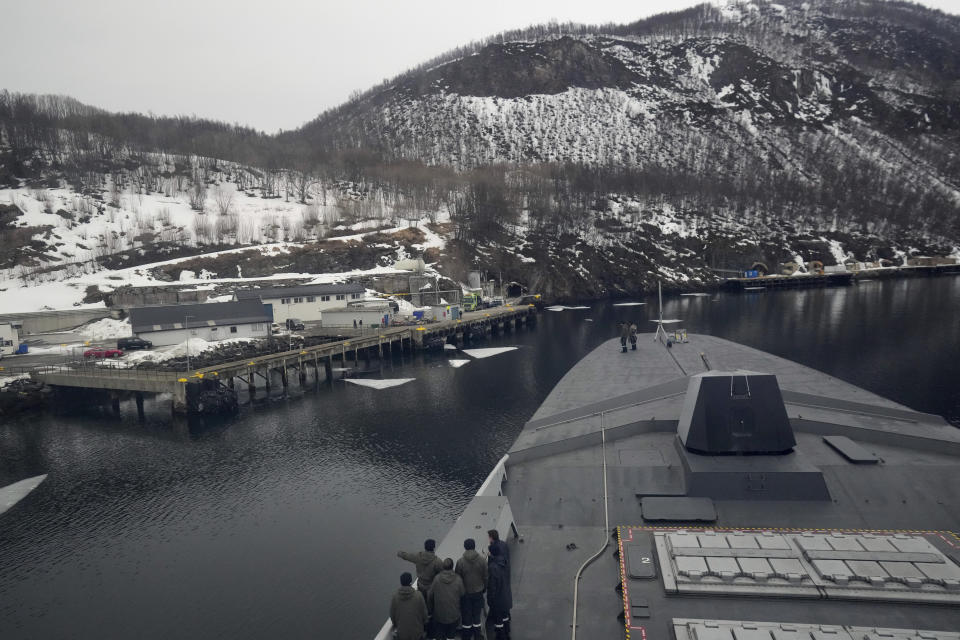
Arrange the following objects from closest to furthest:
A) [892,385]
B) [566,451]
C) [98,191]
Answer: [566,451] → [892,385] → [98,191]

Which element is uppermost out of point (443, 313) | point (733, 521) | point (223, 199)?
point (223, 199)

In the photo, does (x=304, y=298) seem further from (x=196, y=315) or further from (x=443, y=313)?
(x=443, y=313)

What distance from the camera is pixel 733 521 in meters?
11.2

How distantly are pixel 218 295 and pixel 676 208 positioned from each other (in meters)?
132

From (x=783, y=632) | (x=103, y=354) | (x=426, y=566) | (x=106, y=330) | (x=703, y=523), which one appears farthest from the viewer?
(x=106, y=330)

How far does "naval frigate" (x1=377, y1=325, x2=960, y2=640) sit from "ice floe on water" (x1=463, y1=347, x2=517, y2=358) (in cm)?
4166

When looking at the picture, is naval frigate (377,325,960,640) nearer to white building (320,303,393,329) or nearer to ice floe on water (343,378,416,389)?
ice floe on water (343,378,416,389)

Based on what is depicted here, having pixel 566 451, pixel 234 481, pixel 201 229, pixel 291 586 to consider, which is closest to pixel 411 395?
pixel 234 481

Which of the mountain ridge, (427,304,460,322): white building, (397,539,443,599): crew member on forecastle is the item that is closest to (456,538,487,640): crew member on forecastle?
(397,539,443,599): crew member on forecastle

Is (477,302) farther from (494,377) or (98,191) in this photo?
(98,191)

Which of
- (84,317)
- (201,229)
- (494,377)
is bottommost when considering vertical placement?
(494,377)

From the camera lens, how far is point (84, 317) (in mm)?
66062

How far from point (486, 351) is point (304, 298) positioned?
27523mm

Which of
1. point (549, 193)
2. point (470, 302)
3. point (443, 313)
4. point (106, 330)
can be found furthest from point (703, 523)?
point (549, 193)
